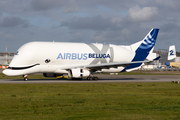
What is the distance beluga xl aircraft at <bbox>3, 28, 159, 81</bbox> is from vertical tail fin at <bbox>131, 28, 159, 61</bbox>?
0.79 ft

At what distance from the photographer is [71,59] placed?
40781mm

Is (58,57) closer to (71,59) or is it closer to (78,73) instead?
(71,59)

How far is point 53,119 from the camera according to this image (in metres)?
11.5

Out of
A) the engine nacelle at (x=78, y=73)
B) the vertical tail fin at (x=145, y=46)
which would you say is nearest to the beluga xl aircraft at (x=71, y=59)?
the engine nacelle at (x=78, y=73)

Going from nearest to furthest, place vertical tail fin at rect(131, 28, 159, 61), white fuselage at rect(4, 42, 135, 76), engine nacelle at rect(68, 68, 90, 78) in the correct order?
1. white fuselage at rect(4, 42, 135, 76)
2. engine nacelle at rect(68, 68, 90, 78)
3. vertical tail fin at rect(131, 28, 159, 61)

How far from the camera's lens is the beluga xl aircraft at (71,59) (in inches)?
1505

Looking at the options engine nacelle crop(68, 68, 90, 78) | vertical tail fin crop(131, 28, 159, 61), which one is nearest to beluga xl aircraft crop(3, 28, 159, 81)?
engine nacelle crop(68, 68, 90, 78)

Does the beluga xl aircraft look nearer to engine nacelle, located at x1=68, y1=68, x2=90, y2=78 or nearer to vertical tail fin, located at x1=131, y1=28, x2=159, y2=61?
engine nacelle, located at x1=68, y1=68, x2=90, y2=78

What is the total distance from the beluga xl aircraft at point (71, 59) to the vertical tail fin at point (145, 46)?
0.24 meters

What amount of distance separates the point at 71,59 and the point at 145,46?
15.5m

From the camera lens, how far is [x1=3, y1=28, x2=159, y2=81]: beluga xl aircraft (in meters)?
38.2

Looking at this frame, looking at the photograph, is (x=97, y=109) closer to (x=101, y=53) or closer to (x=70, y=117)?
(x=70, y=117)

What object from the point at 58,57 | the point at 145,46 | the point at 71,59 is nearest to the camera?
the point at 58,57

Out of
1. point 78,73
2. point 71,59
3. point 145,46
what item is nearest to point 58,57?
point 71,59
